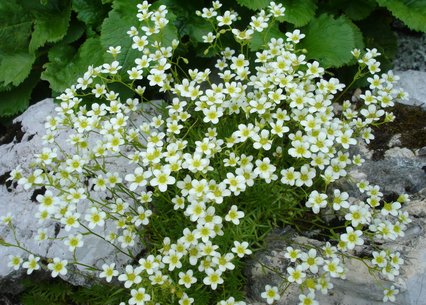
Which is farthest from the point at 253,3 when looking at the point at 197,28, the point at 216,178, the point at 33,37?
the point at 33,37

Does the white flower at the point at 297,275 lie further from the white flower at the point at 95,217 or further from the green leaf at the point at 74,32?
the green leaf at the point at 74,32

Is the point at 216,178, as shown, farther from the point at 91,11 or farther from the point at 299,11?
the point at 91,11

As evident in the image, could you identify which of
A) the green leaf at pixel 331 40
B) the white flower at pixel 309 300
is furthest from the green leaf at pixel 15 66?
the white flower at pixel 309 300

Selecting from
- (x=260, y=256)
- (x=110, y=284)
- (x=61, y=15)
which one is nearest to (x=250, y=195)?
(x=260, y=256)

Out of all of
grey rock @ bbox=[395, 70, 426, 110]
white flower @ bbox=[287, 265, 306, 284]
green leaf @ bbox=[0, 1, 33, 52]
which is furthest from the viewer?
green leaf @ bbox=[0, 1, 33, 52]

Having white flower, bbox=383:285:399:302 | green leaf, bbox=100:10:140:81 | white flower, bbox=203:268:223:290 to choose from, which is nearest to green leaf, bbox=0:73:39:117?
green leaf, bbox=100:10:140:81

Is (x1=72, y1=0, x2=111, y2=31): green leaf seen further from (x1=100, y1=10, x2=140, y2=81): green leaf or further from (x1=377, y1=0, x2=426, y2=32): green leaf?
(x1=377, y1=0, x2=426, y2=32): green leaf
